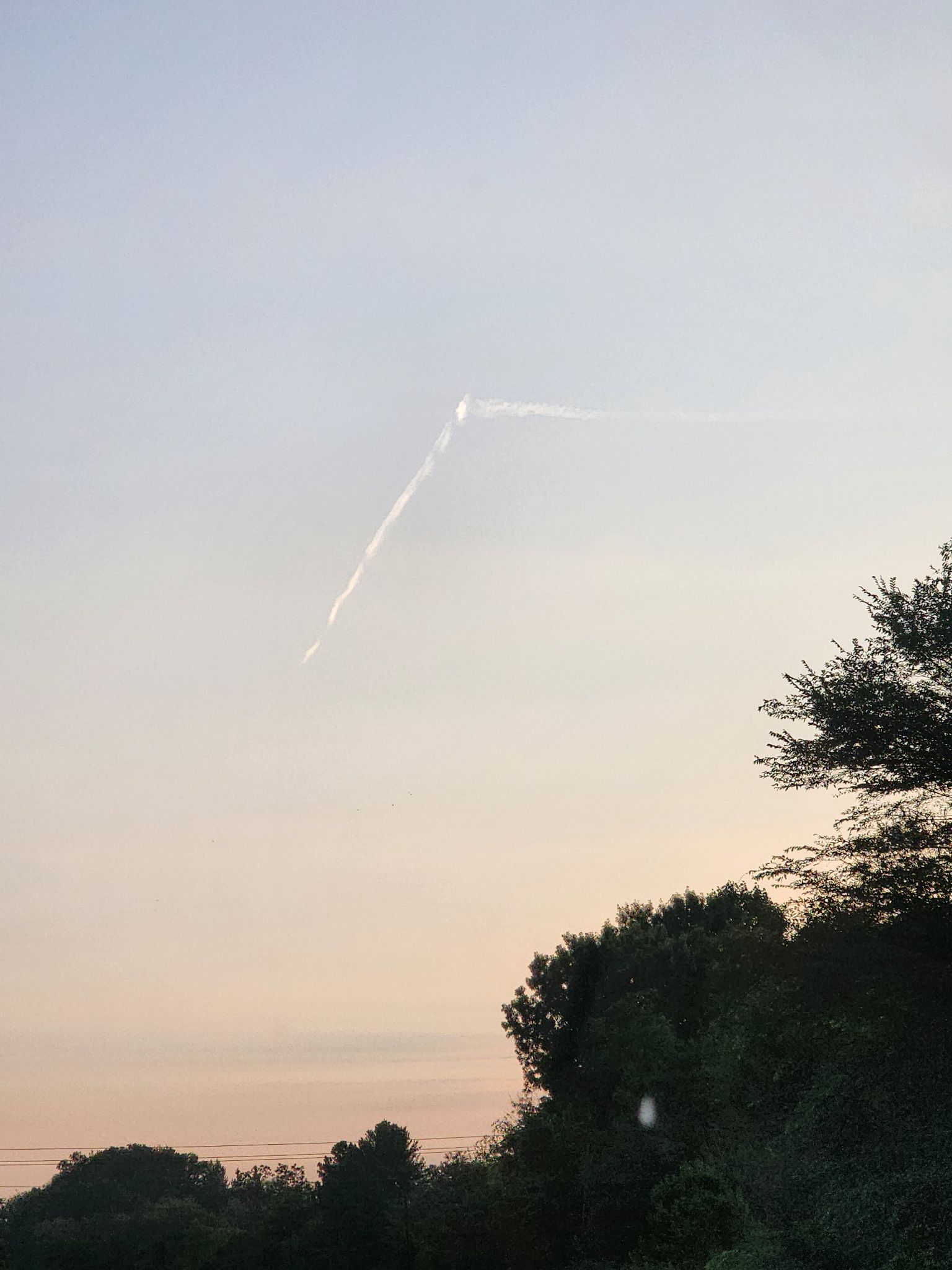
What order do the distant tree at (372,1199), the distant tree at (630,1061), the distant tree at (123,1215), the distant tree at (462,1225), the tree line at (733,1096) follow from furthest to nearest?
the distant tree at (123,1215), the distant tree at (372,1199), the distant tree at (462,1225), the distant tree at (630,1061), the tree line at (733,1096)

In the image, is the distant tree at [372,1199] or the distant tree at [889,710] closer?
the distant tree at [889,710]

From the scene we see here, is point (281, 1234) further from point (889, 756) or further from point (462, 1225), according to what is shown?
point (889, 756)

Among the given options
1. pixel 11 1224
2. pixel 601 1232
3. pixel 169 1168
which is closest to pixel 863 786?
pixel 601 1232

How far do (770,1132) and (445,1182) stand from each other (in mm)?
39025

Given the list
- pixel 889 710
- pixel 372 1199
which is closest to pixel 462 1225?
pixel 372 1199

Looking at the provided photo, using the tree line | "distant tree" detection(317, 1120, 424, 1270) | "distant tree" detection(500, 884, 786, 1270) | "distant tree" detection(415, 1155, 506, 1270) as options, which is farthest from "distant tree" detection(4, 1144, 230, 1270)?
"distant tree" detection(500, 884, 786, 1270)

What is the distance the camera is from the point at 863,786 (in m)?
49.3

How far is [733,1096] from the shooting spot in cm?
6138

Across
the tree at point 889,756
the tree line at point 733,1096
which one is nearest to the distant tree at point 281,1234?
the tree line at point 733,1096

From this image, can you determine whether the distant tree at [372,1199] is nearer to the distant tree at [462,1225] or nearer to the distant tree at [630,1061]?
the distant tree at [462,1225]

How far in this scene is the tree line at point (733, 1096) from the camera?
142 ft

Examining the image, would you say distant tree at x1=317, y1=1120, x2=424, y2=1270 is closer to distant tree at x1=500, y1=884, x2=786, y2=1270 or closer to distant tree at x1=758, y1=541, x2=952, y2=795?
distant tree at x1=500, y1=884, x2=786, y2=1270

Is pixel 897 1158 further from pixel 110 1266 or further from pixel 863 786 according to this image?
pixel 110 1266

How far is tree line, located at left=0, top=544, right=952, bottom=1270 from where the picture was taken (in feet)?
142
